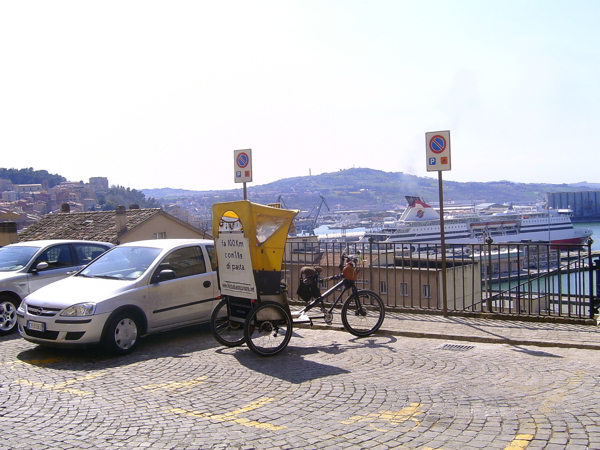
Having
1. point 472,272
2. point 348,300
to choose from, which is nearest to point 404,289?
point 472,272

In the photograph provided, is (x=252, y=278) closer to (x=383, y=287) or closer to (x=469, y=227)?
(x=383, y=287)

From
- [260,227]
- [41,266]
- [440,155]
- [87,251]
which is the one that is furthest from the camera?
[87,251]

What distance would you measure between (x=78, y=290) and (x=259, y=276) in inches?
104

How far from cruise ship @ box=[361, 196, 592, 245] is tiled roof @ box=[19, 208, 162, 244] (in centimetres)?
4228

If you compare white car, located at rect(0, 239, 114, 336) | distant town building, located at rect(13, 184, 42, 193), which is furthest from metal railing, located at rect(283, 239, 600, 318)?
distant town building, located at rect(13, 184, 42, 193)

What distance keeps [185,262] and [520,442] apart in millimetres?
5857

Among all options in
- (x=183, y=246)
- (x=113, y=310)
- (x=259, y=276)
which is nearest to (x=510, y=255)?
(x=259, y=276)

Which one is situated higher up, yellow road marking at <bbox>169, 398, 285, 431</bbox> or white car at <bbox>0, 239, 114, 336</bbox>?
white car at <bbox>0, 239, 114, 336</bbox>

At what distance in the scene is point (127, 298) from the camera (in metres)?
7.97

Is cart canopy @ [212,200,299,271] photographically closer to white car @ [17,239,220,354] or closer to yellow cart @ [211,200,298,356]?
yellow cart @ [211,200,298,356]

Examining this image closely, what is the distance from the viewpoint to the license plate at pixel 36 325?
25.2 feet

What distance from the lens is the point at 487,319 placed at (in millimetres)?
9539

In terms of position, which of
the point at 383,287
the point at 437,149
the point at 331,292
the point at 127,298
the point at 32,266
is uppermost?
the point at 437,149

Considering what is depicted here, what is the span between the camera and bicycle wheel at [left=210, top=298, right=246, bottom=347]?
26.6ft
